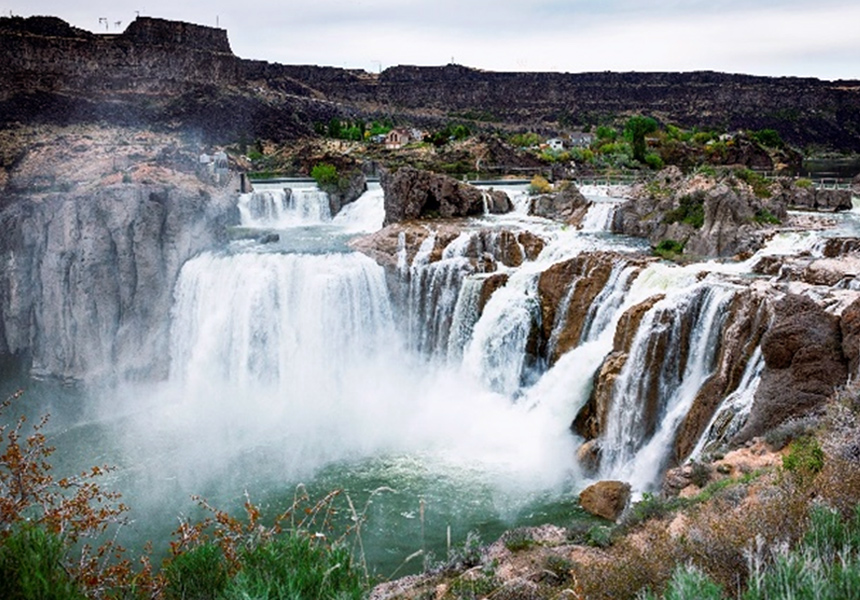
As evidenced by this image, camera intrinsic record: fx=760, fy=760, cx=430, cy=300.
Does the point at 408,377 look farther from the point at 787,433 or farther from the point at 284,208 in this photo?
the point at 284,208

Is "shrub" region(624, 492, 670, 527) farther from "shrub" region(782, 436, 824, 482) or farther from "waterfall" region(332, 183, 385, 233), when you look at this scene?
"waterfall" region(332, 183, 385, 233)

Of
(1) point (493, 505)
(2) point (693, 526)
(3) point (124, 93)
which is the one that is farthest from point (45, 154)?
(3) point (124, 93)

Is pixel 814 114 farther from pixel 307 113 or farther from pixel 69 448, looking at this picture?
pixel 69 448

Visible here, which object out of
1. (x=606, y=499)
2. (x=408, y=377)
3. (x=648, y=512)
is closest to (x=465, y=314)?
(x=408, y=377)

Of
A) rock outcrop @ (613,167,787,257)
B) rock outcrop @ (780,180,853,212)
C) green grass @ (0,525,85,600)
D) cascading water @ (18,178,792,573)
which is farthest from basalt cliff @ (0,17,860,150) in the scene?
green grass @ (0,525,85,600)

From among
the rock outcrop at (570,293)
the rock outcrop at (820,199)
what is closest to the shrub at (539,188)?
the rock outcrop at (820,199)

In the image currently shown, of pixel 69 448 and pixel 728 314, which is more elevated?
pixel 728 314

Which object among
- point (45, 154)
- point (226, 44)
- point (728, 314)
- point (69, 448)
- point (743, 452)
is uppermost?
point (226, 44)

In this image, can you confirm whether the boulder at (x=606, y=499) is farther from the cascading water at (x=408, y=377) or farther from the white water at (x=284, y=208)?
the white water at (x=284, y=208)

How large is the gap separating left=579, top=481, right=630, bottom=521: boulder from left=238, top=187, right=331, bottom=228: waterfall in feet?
66.3

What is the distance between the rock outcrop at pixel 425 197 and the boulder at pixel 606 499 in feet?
46.2

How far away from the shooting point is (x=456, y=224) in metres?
24.9

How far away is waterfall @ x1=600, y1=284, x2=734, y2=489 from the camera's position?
1398 centimetres

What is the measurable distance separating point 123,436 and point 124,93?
5203 cm
